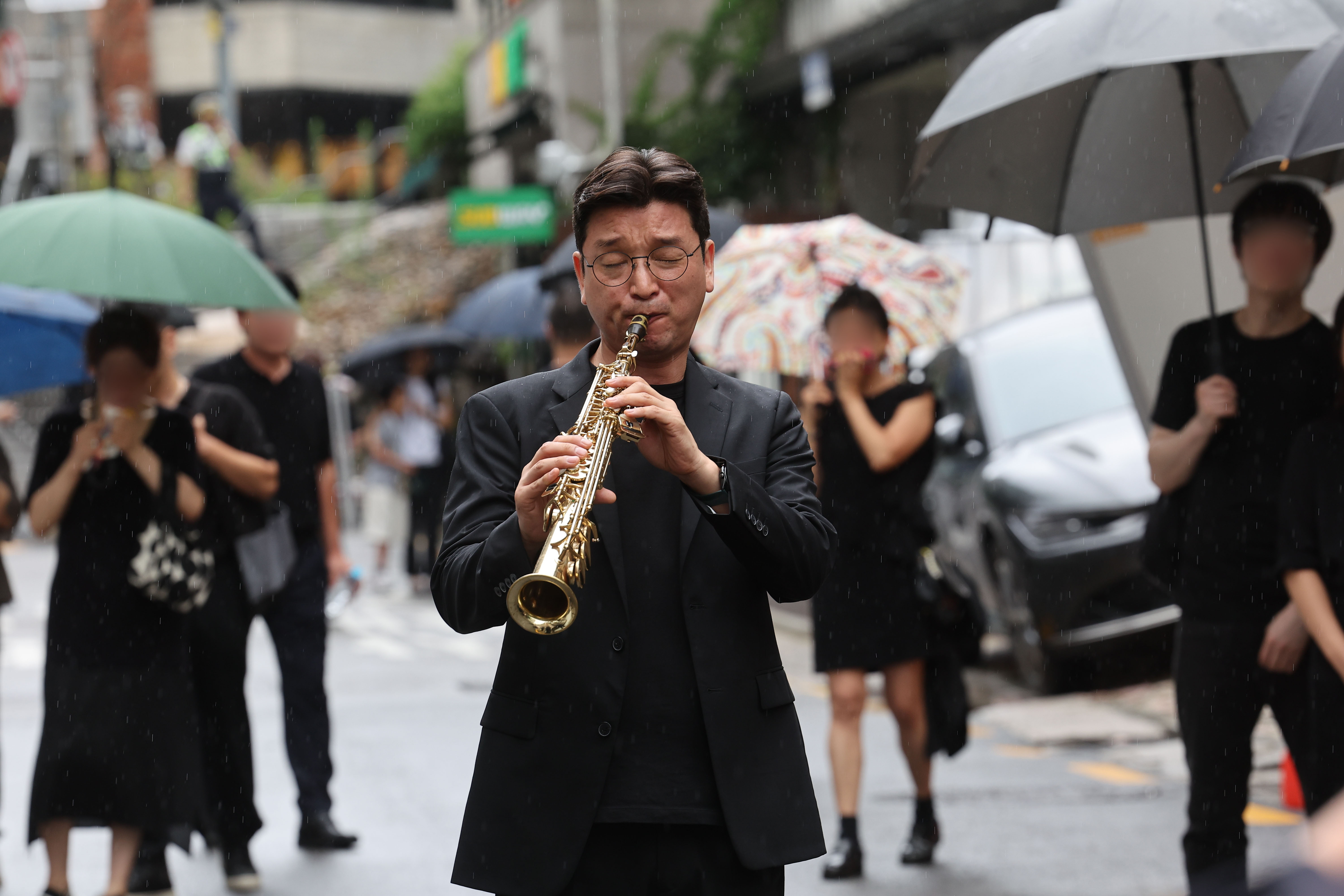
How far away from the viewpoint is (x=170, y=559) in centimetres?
533

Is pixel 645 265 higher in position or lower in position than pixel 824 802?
higher

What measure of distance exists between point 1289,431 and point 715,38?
15.6 meters

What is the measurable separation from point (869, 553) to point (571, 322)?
1.47 m

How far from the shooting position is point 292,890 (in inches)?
238

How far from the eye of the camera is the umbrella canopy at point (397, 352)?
17891 millimetres

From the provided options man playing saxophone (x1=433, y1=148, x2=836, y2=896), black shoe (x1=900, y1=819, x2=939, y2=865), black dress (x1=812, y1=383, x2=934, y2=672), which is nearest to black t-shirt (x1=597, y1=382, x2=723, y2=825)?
man playing saxophone (x1=433, y1=148, x2=836, y2=896)

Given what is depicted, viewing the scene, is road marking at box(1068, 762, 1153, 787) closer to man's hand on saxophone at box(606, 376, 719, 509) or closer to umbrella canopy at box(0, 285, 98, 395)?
umbrella canopy at box(0, 285, 98, 395)

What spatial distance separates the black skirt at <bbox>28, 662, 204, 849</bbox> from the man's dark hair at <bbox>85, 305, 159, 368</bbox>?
0.98m

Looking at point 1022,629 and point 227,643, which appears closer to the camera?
point 227,643

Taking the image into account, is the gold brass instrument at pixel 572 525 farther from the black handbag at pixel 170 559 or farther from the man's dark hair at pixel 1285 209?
the black handbag at pixel 170 559

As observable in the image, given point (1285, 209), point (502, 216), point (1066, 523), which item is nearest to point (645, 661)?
point (1285, 209)

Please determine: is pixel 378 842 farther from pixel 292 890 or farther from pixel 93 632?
pixel 93 632

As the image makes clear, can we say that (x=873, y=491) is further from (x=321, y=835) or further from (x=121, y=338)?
(x=121, y=338)

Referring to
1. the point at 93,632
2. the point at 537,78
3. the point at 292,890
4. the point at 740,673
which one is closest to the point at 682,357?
the point at 740,673
